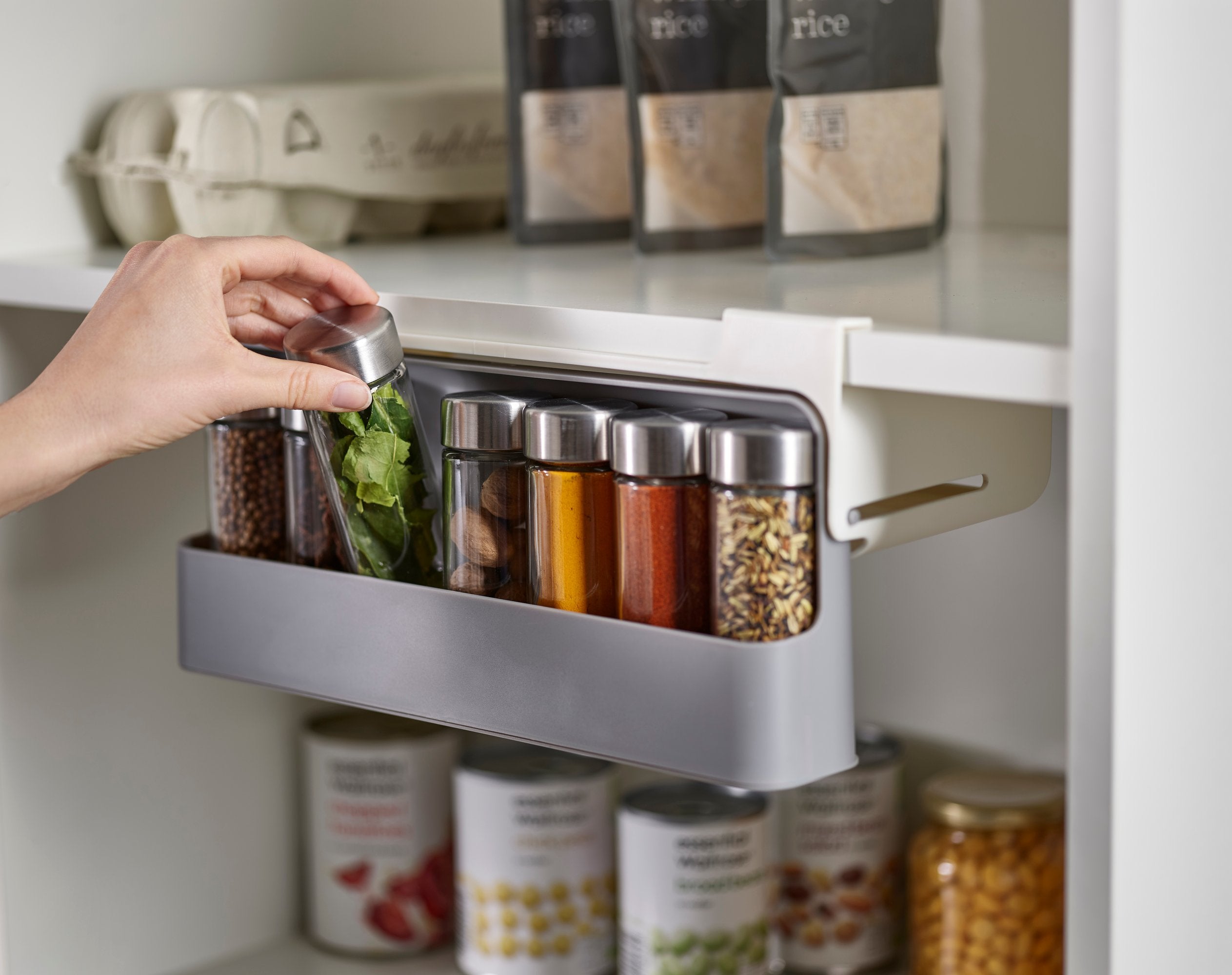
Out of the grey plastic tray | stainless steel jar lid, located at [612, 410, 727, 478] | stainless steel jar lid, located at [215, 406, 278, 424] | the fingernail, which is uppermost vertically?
the fingernail

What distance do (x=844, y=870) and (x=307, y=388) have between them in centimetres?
58

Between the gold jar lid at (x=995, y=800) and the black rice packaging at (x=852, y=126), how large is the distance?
350 millimetres

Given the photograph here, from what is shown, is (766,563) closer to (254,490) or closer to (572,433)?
(572,433)

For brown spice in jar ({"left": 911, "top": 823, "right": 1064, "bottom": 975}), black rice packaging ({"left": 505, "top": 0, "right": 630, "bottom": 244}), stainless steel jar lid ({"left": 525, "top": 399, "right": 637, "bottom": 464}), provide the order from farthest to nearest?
black rice packaging ({"left": 505, "top": 0, "right": 630, "bottom": 244}) → brown spice in jar ({"left": 911, "top": 823, "right": 1064, "bottom": 975}) → stainless steel jar lid ({"left": 525, "top": 399, "right": 637, "bottom": 464})

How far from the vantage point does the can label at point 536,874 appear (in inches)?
43.4

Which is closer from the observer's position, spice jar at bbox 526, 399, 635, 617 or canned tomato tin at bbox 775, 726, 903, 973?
spice jar at bbox 526, 399, 635, 617

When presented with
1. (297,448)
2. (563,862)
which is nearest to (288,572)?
(297,448)

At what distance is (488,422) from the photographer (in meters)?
0.75

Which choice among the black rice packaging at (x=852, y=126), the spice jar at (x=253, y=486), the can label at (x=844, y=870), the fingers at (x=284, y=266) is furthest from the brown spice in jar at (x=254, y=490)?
the can label at (x=844, y=870)

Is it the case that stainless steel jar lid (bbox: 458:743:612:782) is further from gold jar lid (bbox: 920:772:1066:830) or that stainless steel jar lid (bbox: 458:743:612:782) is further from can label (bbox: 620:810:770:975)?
gold jar lid (bbox: 920:772:1066:830)

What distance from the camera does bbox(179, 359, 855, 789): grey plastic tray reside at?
A: 2.20 ft

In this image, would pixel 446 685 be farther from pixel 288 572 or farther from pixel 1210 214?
pixel 1210 214

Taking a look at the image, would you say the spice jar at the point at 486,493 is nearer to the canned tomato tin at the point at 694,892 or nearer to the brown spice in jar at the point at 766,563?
the brown spice in jar at the point at 766,563

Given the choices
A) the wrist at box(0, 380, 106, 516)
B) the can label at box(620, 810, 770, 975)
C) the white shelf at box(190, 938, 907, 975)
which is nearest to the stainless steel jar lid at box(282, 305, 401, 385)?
the wrist at box(0, 380, 106, 516)
